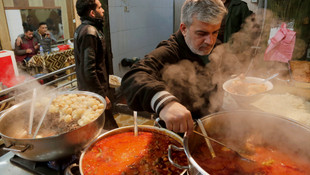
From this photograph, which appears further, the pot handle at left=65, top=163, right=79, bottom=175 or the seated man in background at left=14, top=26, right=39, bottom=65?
the seated man in background at left=14, top=26, right=39, bottom=65

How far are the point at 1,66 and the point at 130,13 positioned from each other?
142 inches

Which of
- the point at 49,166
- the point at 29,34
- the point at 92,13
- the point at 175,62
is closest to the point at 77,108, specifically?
the point at 49,166

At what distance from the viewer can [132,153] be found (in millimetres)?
1499

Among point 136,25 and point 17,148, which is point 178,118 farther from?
point 136,25

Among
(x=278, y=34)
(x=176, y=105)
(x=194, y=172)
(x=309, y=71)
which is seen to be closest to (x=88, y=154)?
(x=176, y=105)

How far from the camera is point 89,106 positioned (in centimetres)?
174

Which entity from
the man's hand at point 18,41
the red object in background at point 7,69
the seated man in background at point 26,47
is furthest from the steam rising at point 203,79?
the man's hand at point 18,41

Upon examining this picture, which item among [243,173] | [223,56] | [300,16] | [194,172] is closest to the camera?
[194,172]

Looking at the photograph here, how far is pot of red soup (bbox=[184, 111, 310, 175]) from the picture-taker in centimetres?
121

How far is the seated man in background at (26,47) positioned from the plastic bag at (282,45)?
6.51 metres

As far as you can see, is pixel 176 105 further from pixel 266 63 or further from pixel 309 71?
pixel 266 63

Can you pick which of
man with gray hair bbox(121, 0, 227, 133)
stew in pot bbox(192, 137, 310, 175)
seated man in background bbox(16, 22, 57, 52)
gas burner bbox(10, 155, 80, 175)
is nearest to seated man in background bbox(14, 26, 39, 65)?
seated man in background bbox(16, 22, 57, 52)

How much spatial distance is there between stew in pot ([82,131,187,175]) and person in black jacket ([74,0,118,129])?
167 cm

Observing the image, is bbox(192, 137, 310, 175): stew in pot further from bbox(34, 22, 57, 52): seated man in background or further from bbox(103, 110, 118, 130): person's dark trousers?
bbox(34, 22, 57, 52): seated man in background
